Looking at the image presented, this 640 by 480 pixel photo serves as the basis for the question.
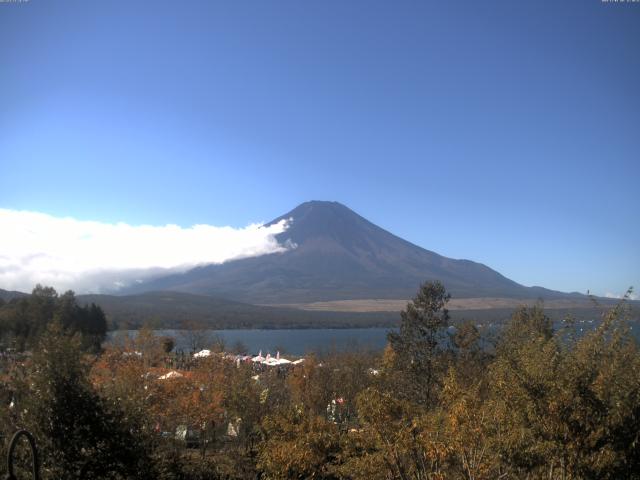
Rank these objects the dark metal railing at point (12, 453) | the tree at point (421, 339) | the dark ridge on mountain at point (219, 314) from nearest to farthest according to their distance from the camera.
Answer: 1. the dark metal railing at point (12, 453)
2. the tree at point (421, 339)
3. the dark ridge on mountain at point (219, 314)

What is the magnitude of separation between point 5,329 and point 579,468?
175 feet

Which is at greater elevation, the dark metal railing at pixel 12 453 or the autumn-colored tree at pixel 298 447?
the dark metal railing at pixel 12 453

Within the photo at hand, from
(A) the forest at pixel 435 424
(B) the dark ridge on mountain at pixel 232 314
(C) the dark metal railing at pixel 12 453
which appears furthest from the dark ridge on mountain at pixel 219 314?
(C) the dark metal railing at pixel 12 453

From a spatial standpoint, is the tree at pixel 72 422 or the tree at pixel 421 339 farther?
the tree at pixel 421 339

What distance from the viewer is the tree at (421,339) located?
21.2 m

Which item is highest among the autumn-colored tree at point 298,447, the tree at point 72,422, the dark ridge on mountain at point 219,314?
the tree at point 72,422

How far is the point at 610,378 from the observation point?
7988 mm

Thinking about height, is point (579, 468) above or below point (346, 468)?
above

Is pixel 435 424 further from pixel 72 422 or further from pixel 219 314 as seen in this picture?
pixel 219 314

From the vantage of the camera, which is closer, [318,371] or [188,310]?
[318,371]

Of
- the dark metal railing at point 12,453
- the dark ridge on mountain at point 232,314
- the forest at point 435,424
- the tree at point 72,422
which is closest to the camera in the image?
the dark metal railing at point 12,453

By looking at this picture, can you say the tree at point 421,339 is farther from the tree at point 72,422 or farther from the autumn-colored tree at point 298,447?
the tree at point 72,422

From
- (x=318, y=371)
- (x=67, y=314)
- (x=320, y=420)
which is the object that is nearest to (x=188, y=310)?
(x=67, y=314)

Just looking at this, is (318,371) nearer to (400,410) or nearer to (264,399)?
(264,399)
